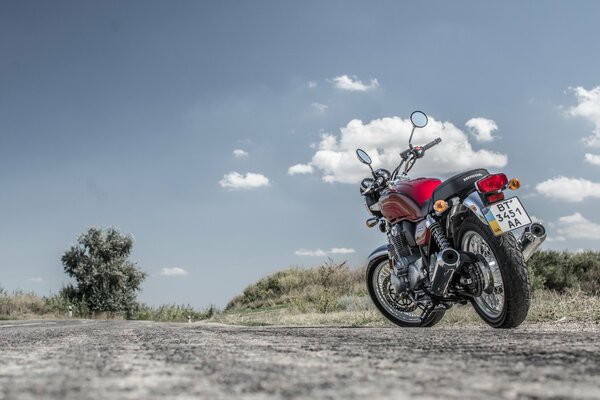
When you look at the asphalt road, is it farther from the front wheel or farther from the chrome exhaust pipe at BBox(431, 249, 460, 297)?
the chrome exhaust pipe at BBox(431, 249, 460, 297)

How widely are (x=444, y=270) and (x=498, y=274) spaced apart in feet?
1.46

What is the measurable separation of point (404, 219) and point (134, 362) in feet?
14.8

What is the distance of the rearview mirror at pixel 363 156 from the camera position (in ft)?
23.9

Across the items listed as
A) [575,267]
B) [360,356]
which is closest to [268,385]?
[360,356]

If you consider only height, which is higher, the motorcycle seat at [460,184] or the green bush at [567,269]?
the motorcycle seat at [460,184]

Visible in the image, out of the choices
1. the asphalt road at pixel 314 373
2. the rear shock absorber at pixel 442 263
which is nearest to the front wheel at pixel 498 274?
the rear shock absorber at pixel 442 263

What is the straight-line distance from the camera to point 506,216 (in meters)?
4.72

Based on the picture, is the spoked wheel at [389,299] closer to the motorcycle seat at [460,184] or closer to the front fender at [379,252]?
the front fender at [379,252]

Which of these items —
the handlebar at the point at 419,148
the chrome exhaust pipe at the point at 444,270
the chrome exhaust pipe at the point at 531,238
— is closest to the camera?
the chrome exhaust pipe at the point at 444,270

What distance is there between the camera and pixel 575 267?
16.7 metres

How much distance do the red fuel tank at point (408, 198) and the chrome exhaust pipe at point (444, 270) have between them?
836 millimetres

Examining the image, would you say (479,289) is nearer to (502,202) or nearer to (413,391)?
(502,202)

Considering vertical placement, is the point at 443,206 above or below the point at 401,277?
above

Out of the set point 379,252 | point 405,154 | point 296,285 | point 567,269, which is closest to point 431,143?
point 405,154
